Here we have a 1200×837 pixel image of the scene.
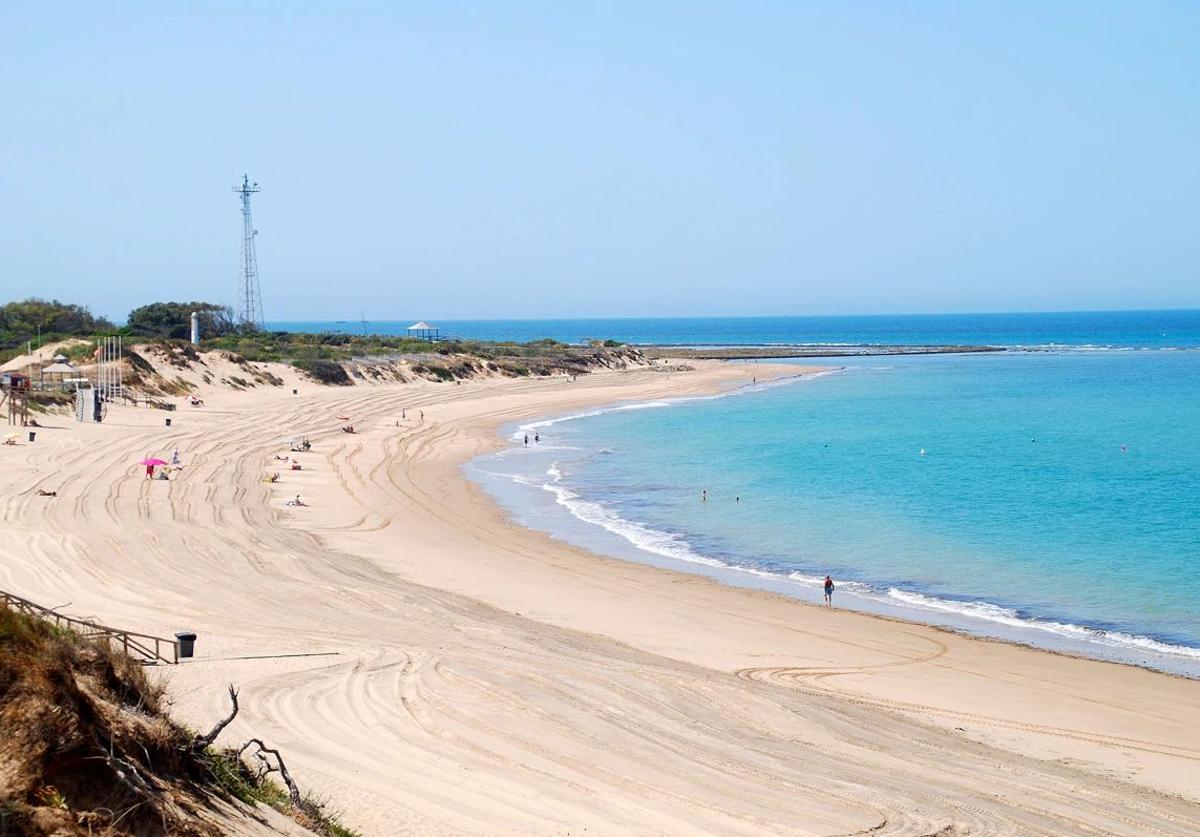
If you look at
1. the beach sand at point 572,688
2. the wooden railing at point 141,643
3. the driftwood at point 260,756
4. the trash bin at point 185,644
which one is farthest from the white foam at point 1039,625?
the driftwood at point 260,756

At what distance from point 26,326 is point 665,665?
64.8 meters

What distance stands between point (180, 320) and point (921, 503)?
63.1m

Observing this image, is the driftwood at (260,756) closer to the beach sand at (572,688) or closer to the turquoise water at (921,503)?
the beach sand at (572,688)

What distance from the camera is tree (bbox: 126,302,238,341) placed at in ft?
261

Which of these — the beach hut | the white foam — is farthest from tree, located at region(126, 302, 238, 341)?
the white foam

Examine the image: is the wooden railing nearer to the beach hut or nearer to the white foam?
the white foam

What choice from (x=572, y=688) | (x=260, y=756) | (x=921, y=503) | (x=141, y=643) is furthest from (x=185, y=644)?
(x=921, y=503)

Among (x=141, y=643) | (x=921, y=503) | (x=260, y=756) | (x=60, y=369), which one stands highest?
(x=60, y=369)

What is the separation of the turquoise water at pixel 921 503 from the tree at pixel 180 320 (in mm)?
33489

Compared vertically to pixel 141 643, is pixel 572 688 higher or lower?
lower

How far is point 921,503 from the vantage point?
111 ft

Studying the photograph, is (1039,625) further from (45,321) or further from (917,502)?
(45,321)

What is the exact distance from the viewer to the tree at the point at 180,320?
3132 inches

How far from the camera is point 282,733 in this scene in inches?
478
